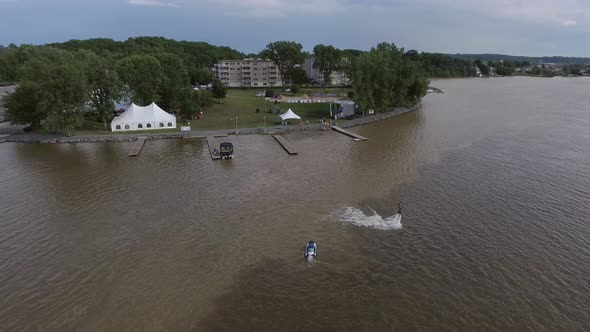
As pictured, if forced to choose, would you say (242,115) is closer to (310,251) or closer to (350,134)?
(350,134)

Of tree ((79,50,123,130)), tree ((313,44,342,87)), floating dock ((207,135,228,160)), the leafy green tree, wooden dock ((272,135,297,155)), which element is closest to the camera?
floating dock ((207,135,228,160))

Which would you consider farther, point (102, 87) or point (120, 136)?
point (102, 87)

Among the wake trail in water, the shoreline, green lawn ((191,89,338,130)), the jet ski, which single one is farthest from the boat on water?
the jet ski

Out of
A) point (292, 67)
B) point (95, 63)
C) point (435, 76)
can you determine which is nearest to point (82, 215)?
point (95, 63)

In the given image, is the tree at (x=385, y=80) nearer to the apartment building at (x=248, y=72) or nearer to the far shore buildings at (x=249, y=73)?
the far shore buildings at (x=249, y=73)

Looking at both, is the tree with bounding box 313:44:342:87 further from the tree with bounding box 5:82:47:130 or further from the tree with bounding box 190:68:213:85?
the tree with bounding box 5:82:47:130

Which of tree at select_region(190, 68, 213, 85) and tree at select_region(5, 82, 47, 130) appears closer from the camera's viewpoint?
tree at select_region(5, 82, 47, 130)

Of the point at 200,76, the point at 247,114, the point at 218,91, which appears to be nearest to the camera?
the point at 247,114

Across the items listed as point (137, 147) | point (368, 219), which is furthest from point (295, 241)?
point (137, 147)
